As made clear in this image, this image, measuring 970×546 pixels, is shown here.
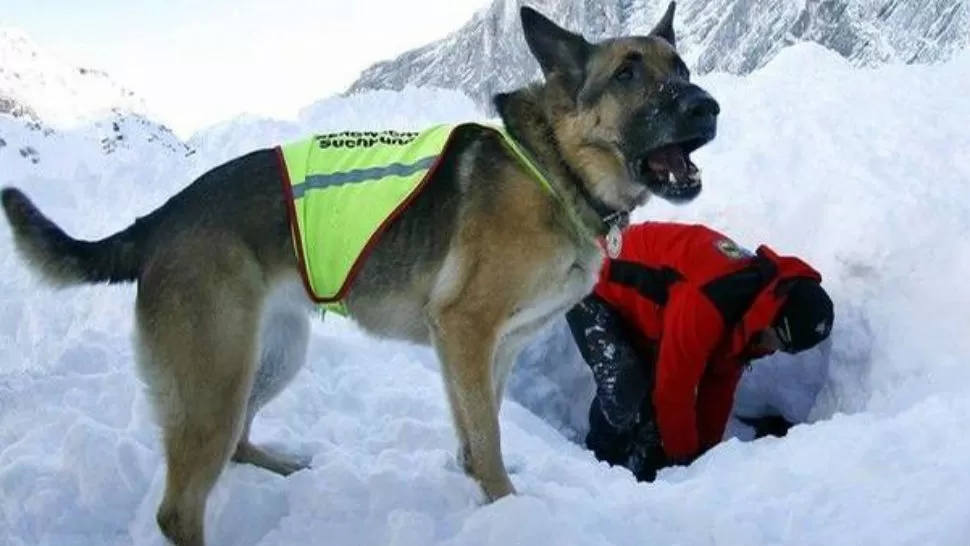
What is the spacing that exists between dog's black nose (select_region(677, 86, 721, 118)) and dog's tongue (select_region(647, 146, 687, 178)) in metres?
0.18

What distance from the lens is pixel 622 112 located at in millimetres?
3736

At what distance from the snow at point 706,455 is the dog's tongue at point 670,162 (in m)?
1.21

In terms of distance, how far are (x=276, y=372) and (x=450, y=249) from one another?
1.06 metres

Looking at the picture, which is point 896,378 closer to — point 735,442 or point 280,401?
point 735,442

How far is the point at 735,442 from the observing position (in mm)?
4922

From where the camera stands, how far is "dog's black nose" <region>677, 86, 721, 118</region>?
3543mm

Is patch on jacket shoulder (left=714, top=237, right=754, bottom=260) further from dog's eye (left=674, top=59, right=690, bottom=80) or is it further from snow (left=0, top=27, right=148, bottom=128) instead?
snow (left=0, top=27, right=148, bottom=128)

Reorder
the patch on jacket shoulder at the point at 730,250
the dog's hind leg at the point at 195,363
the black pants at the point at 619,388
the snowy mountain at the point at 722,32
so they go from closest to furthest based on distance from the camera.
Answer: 1. the dog's hind leg at the point at 195,363
2. the patch on jacket shoulder at the point at 730,250
3. the black pants at the point at 619,388
4. the snowy mountain at the point at 722,32

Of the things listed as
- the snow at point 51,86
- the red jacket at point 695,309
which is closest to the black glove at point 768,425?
the red jacket at point 695,309

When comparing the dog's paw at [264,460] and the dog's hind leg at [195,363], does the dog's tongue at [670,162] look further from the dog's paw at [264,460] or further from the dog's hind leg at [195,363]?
the dog's paw at [264,460]

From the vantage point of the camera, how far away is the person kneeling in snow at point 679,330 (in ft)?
18.1

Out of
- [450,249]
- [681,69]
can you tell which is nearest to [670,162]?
[681,69]

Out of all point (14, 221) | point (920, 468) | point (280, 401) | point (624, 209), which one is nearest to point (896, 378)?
point (920, 468)

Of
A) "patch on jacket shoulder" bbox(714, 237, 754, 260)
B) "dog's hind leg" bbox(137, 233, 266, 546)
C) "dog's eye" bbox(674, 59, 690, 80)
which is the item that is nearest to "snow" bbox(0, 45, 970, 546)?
"dog's hind leg" bbox(137, 233, 266, 546)
